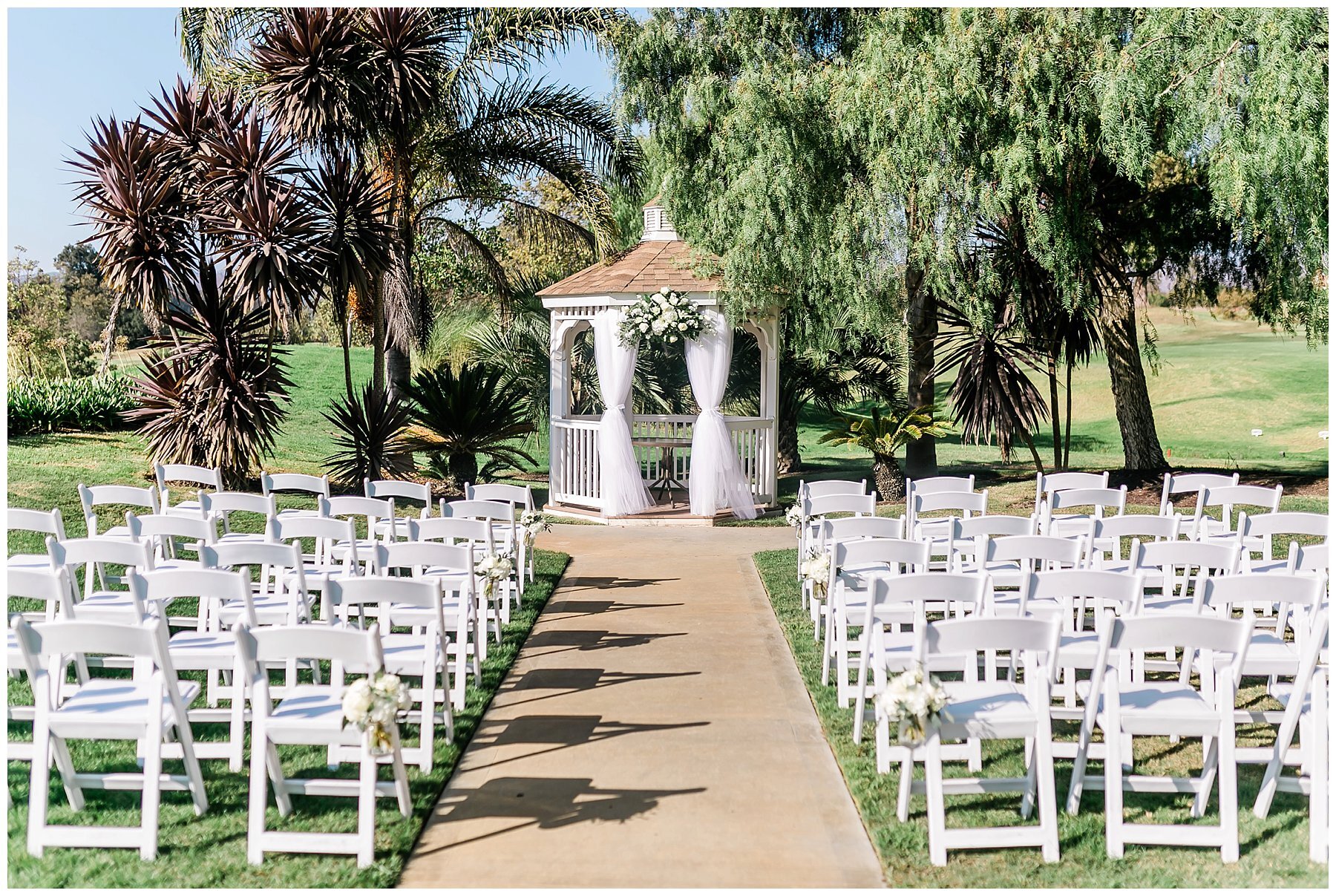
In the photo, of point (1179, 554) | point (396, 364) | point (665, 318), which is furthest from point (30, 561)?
point (396, 364)

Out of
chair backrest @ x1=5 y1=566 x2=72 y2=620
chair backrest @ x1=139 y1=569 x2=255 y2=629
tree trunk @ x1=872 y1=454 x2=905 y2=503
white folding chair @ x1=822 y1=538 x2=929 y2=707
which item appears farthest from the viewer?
tree trunk @ x1=872 y1=454 x2=905 y2=503

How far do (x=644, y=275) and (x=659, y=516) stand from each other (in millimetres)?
3144

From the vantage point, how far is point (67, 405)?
19656 mm

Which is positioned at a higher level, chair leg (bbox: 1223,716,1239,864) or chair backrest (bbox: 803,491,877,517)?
chair backrest (bbox: 803,491,877,517)

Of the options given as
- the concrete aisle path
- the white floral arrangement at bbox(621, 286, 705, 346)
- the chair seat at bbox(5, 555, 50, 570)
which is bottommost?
the concrete aisle path

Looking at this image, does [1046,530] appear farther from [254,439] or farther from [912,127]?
[254,439]

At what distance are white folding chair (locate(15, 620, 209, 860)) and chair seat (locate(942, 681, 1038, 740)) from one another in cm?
311

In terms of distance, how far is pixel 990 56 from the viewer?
43.4ft

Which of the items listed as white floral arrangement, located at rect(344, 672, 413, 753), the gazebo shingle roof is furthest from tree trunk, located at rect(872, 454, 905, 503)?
white floral arrangement, located at rect(344, 672, 413, 753)

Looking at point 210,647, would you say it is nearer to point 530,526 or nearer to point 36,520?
point 36,520

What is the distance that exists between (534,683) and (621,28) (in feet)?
37.4

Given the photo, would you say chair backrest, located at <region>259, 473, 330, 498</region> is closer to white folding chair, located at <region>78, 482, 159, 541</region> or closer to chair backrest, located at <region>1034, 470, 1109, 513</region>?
white folding chair, located at <region>78, 482, 159, 541</region>

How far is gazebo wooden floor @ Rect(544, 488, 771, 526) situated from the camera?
14352 mm

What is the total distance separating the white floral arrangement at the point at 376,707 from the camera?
172 inches
